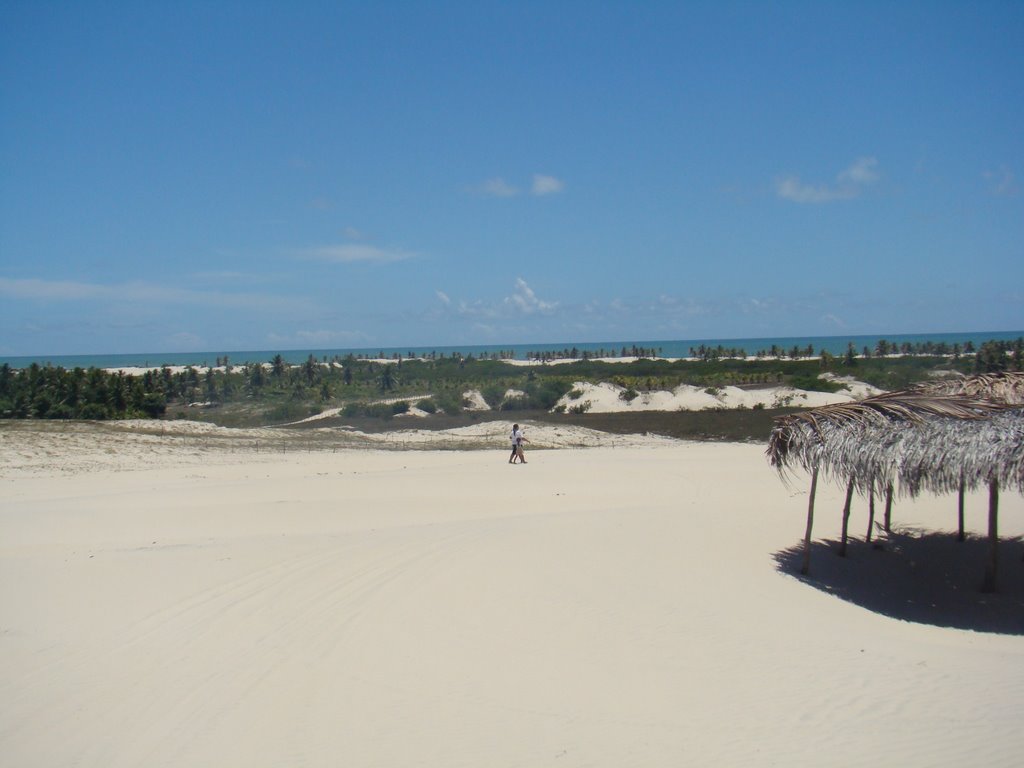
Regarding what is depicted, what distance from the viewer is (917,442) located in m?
9.32

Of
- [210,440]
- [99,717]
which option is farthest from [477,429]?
[99,717]

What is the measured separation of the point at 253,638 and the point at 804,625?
597 cm

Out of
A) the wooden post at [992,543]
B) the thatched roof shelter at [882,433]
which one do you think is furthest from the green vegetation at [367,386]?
the thatched roof shelter at [882,433]

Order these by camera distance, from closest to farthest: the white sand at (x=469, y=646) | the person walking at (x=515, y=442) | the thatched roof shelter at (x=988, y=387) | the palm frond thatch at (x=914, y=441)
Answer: the white sand at (x=469, y=646), the palm frond thatch at (x=914, y=441), the thatched roof shelter at (x=988, y=387), the person walking at (x=515, y=442)

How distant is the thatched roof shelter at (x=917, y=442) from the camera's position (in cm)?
880

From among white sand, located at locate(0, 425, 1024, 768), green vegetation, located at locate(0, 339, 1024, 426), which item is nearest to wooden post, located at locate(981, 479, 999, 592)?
white sand, located at locate(0, 425, 1024, 768)

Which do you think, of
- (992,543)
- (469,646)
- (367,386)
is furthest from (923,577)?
(367,386)

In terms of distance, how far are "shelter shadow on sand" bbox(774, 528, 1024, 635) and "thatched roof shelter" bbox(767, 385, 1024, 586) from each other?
47 cm

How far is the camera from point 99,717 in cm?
584

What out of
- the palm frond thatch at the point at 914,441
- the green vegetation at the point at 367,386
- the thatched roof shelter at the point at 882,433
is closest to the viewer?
the palm frond thatch at the point at 914,441

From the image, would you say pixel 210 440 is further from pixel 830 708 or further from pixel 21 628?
pixel 830 708

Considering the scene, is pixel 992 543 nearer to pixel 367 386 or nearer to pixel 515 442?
pixel 515 442

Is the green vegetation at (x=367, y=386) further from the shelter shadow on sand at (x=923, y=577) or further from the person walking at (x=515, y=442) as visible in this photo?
the shelter shadow on sand at (x=923, y=577)

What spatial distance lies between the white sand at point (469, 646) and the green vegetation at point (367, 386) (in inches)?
708
